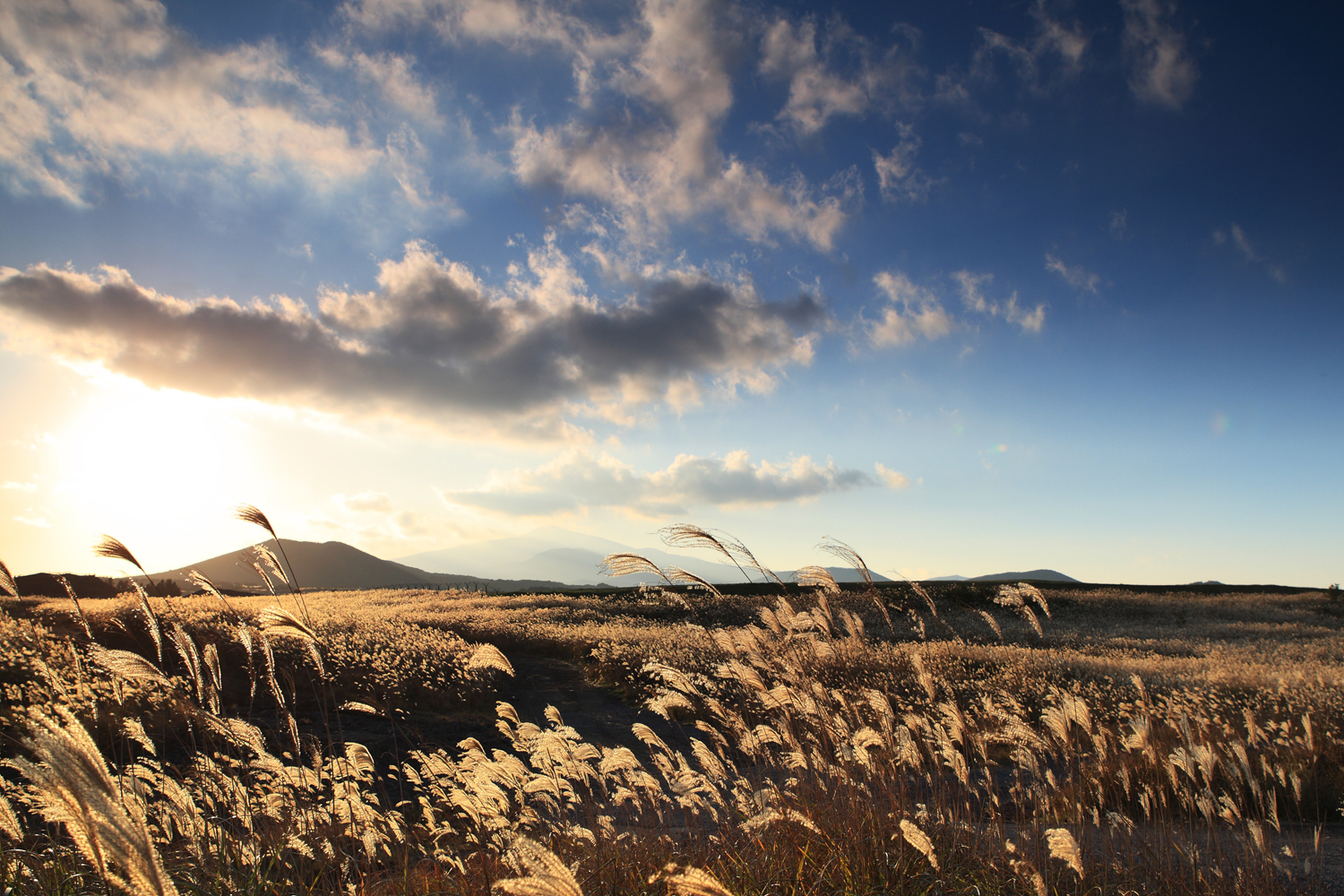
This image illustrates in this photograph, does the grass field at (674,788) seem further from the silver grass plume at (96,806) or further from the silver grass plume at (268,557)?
the silver grass plume at (268,557)

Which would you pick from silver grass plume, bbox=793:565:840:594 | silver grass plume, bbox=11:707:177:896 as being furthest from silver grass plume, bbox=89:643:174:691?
silver grass plume, bbox=793:565:840:594

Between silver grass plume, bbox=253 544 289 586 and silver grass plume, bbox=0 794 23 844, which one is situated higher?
silver grass plume, bbox=253 544 289 586

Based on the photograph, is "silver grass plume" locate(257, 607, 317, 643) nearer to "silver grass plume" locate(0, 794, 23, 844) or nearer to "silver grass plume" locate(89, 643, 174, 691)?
"silver grass plume" locate(89, 643, 174, 691)

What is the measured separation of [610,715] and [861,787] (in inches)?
358

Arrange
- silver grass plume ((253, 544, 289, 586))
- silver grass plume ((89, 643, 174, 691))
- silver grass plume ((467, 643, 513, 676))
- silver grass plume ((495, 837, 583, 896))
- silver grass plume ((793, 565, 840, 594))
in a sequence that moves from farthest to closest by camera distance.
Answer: silver grass plume ((793, 565, 840, 594)), silver grass plume ((467, 643, 513, 676)), silver grass plume ((253, 544, 289, 586)), silver grass plume ((89, 643, 174, 691)), silver grass plume ((495, 837, 583, 896))

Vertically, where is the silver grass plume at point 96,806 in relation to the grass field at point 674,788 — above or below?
above

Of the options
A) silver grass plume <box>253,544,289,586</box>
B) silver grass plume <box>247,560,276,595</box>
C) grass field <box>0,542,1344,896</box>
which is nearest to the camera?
grass field <box>0,542,1344,896</box>

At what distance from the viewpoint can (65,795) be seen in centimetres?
156

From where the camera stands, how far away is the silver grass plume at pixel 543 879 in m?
1.58

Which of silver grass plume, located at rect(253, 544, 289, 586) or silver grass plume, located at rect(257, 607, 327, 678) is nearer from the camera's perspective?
silver grass plume, located at rect(257, 607, 327, 678)

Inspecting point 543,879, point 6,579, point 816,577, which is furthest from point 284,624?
point 816,577

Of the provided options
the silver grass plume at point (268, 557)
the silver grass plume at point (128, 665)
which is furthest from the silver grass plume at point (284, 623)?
the silver grass plume at point (268, 557)

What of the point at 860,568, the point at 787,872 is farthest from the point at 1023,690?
the point at 787,872

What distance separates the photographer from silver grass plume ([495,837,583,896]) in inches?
62.3
